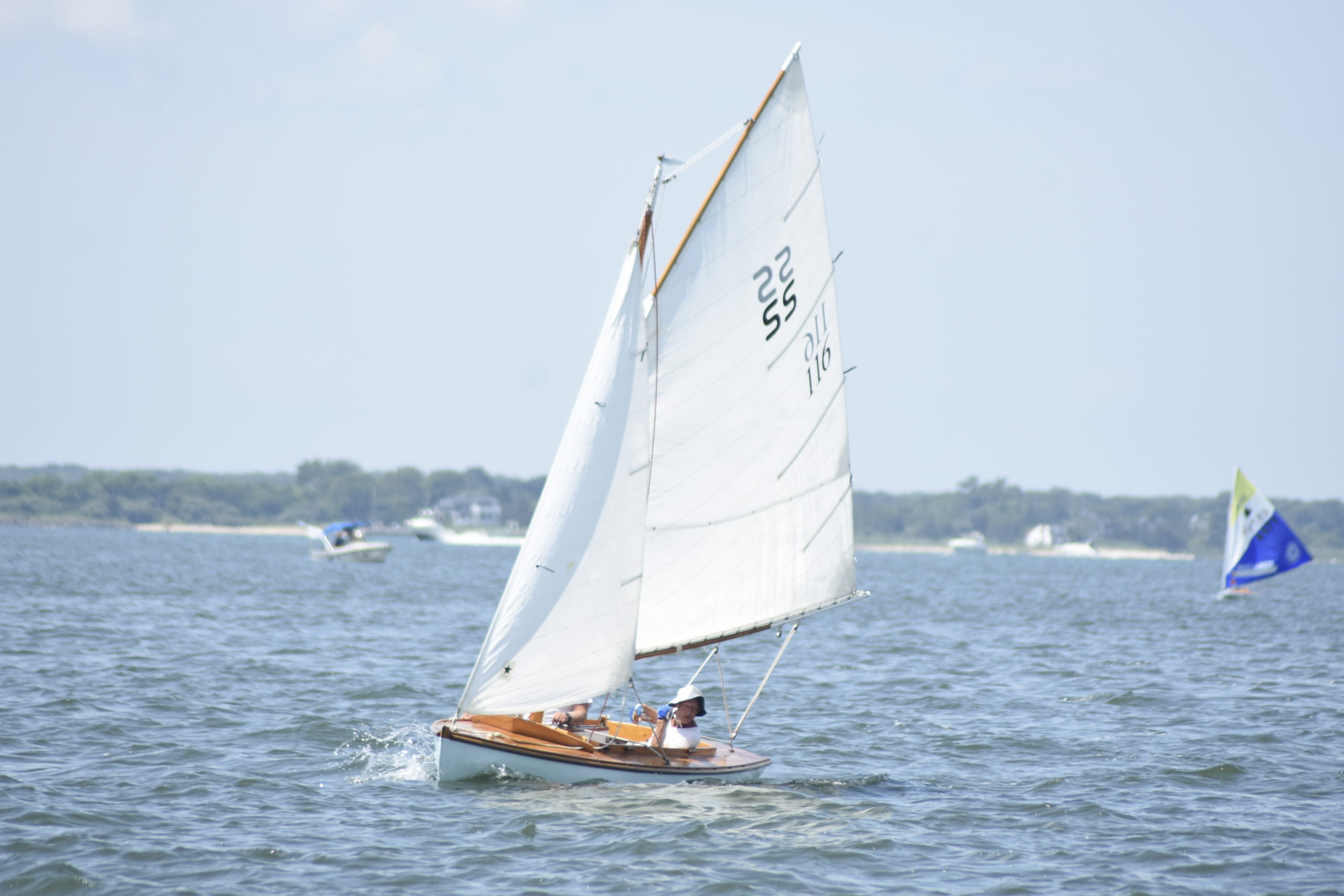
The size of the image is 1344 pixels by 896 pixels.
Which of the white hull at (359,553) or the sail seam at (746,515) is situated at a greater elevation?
the sail seam at (746,515)

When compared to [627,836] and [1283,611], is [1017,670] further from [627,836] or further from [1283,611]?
[1283,611]

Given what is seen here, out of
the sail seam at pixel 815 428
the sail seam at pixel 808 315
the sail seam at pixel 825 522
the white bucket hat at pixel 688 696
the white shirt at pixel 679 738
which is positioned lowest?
the white shirt at pixel 679 738

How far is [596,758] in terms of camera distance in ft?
51.1

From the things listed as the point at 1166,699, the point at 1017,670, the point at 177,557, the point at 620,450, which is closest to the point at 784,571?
the point at 620,450

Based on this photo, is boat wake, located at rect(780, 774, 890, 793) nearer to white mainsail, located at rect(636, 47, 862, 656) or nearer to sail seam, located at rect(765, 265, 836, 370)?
white mainsail, located at rect(636, 47, 862, 656)

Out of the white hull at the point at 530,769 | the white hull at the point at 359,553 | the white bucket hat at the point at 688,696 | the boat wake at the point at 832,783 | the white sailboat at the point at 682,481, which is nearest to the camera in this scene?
the white hull at the point at 530,769

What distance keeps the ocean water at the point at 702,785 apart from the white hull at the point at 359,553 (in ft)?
158

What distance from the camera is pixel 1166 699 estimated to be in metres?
27.1

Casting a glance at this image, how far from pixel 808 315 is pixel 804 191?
171 cm

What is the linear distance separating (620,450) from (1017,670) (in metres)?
20.2

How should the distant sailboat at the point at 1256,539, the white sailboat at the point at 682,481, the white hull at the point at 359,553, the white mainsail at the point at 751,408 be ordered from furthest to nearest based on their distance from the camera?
the white hull at the point at 359,553 → the distant sailboat at the point at 1256,539 → the white mainsail at the point at 751,408 → the white sailboat at the point at 682,481

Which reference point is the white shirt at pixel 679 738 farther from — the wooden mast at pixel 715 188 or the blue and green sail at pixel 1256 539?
the blue and green sail at pixel 1256 539

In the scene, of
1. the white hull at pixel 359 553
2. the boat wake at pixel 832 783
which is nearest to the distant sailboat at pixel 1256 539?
the boat wake at pixel 832 783

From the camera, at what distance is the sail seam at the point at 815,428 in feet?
56.8
